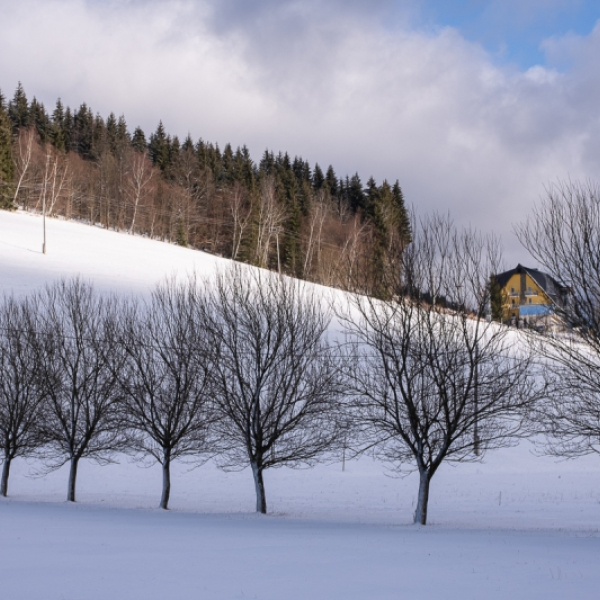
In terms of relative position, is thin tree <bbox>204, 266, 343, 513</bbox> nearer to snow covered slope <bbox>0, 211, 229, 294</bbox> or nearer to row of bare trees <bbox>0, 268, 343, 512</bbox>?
row of bare trees <bbox>0, 268, 343, 512</bbox>

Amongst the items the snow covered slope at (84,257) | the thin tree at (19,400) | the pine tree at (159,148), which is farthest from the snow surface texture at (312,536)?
the pine tree at (159,148)

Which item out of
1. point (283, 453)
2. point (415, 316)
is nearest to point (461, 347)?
point (415, 316)

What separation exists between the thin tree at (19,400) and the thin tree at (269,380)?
5.74 metres

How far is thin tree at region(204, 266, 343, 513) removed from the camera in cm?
1459

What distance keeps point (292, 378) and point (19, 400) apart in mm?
8422

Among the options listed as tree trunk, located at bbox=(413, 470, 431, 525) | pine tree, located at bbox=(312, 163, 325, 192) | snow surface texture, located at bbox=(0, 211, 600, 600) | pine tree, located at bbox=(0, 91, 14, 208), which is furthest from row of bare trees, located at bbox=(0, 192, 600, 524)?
pine tree, located at bbox=(312, 163, 325, 192)

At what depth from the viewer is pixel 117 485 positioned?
21906 mm

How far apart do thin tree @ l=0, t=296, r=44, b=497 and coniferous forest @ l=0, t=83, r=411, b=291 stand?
36551 mm

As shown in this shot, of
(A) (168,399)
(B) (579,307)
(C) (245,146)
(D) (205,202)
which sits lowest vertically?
(A) (168,399)

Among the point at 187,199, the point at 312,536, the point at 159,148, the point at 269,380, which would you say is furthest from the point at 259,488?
the point at 159,148

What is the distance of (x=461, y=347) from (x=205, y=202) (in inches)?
2510

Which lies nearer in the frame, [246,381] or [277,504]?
[246,381]

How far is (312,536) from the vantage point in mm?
10289

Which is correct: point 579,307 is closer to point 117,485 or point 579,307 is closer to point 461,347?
point 461,347
